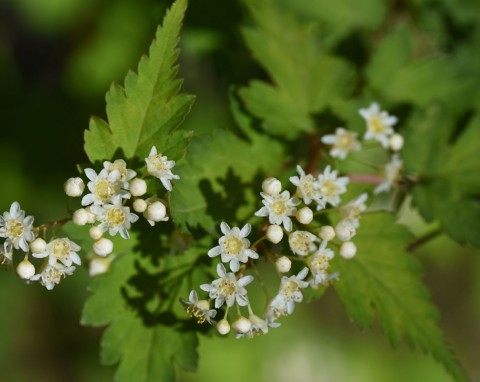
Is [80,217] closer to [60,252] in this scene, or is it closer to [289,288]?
[60,252]

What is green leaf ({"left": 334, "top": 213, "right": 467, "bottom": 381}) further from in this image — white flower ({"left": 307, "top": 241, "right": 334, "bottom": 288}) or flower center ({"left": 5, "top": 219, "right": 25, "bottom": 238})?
flower center ({"left": 5, "top": 219, "right": 25, "bottom": 238})

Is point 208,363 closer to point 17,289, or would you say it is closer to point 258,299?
point 258,299

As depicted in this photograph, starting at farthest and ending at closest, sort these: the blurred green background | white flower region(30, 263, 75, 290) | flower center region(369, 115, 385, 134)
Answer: the blurred green background < flower center region(369, 115, 385, 134) < white flower region(30, 263, 75, 290)

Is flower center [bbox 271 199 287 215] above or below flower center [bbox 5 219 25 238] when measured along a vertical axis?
above

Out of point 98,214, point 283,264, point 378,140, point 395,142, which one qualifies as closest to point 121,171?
point 98,214

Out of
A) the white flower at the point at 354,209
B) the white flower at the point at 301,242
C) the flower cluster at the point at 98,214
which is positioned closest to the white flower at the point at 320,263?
the white flower at the point at 301,242

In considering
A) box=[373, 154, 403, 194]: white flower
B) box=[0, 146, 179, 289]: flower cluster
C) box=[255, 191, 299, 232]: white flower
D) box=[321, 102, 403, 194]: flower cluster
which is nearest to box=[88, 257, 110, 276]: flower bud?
box=[0, 146, 179, 289]: flower cluster

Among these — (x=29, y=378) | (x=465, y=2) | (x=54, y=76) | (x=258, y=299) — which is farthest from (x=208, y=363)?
(x=465, y=2)
